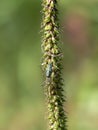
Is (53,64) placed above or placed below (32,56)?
above

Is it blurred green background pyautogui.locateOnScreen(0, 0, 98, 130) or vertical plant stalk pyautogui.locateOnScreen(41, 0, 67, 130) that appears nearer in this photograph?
vertical plant stalk pyautogui.locateOnScreen(41, 0, 67, 130)

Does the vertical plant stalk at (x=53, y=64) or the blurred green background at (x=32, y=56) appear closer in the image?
the vertical plant stalk at (x=53, y=64)

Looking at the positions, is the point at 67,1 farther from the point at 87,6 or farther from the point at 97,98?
the point at 97,98

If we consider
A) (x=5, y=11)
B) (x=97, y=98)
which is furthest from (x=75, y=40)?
(x=97, y=98)

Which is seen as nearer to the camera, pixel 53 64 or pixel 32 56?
pixel 53 64
